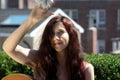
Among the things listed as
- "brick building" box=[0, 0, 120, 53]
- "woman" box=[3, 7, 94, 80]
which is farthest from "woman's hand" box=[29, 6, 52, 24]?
"brick building" box=[0, 0, 120, 53]

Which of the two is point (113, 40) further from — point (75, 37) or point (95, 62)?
point (75, 37)

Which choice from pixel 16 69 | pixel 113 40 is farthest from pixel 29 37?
pixel 113 40

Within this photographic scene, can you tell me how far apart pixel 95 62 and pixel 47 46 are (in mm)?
3373

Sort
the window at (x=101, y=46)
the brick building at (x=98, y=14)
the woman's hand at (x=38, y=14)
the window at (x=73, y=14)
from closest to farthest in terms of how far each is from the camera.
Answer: the woman's hand at (x=38, y=14)
the window at (x=101, y=46)
the brick building at (x=98, y=14)
the window at (x=73, y=14)

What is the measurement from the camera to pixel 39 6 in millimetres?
3072

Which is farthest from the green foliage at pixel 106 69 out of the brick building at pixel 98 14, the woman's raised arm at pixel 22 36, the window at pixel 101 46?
the brick building at pixel 98 14

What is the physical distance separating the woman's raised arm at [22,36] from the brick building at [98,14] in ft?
123

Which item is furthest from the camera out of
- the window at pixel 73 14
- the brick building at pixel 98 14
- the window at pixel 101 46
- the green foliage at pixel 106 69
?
the window at pixel 73 14

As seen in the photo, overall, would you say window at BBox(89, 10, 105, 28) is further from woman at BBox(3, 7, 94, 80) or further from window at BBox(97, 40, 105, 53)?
woman at BBox(3, 7, 94, 80)

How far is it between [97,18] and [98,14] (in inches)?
18.0

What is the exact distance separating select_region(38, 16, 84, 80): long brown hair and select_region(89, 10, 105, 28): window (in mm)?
38064

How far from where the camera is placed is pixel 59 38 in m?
3.11

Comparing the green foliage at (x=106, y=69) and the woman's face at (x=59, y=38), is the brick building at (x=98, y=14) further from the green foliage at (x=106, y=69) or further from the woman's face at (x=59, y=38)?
the woman's face at (x=59, y=38)

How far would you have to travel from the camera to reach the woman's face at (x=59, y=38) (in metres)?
3.10
